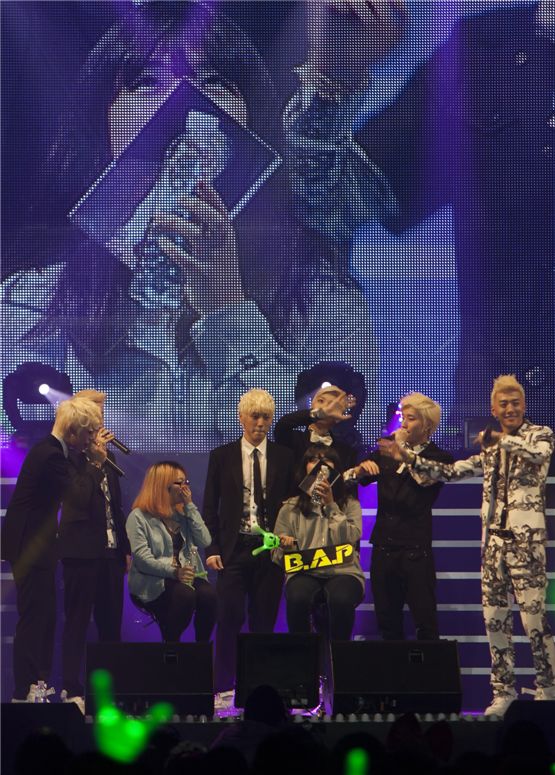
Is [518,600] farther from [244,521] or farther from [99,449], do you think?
[99,449]

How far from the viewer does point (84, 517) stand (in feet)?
22.6

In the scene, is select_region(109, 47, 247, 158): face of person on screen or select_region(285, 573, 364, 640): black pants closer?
select_region(285, 573, 364, 640): black pants

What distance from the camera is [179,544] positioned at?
698cm

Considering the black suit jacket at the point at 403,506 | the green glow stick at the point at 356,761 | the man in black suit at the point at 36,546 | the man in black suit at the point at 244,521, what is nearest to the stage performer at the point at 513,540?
the black suit jacket at the point at 403,506

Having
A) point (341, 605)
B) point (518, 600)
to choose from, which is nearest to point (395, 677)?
point (341, 605)

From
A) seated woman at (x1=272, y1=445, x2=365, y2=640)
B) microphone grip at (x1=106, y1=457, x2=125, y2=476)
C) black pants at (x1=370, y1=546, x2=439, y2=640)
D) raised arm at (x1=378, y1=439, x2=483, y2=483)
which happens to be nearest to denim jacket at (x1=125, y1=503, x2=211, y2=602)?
microphone grip at (x1=106, y1=457, x2=125, y2=476)

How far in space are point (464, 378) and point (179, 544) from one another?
2.21 meters

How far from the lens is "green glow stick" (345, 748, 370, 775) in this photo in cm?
351

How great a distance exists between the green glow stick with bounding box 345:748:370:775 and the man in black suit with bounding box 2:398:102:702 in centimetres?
344

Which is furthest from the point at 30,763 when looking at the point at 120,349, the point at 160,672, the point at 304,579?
the point at 120,349

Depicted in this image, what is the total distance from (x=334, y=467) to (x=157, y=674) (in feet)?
5.00

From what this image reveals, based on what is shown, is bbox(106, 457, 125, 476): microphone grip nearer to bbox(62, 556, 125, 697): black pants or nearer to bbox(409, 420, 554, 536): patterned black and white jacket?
bbox(62, 556, 125, 697): black pants

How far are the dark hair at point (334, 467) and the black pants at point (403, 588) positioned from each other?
0.33 m

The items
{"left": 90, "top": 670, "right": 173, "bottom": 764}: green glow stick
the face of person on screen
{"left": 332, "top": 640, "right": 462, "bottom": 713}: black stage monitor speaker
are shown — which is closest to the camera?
{"left": 90, "top": 670, "right": 173, "bottom": 764}: green glow stick
